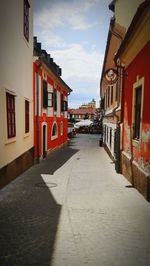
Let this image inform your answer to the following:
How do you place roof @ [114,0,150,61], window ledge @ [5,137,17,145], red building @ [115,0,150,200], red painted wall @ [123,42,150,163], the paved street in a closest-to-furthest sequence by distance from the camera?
1. the paved street
2. roof @ [114,0,150,61]
3. red building @ [115,0,150,200]
4. red painted wall @ [123,42,150,163]
5. window ledge @ [5,137,17,145]

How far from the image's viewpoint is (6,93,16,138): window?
841 centimetres

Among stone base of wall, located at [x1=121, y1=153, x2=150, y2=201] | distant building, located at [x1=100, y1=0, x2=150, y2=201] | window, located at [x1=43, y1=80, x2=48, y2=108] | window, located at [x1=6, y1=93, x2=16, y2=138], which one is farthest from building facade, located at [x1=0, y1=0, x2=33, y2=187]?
stone base of wall, located at [x1=121, y1=153, x2=150, y2=201]

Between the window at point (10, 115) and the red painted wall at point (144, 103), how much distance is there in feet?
14.6

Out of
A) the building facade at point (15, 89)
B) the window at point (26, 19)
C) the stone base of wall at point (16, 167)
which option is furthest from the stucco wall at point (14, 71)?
the window at point (26, 19)

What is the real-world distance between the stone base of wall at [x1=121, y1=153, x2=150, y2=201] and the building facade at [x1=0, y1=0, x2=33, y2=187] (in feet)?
14.4

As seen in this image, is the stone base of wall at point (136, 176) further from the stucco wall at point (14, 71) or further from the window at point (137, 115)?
the stucco wall at point (14, 71)

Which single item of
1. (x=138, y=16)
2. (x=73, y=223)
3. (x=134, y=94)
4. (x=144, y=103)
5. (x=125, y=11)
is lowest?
(x=73, y=223)

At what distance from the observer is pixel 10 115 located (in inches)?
341

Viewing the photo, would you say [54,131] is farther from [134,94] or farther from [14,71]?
[134,94]

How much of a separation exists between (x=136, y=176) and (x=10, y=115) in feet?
16.3

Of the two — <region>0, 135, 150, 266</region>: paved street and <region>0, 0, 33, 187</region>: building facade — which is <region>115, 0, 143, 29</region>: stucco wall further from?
<region>0, 135, 150, 266</region>: paved street

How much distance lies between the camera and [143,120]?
6957 mm

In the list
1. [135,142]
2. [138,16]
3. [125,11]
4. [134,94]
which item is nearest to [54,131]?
[125,11]

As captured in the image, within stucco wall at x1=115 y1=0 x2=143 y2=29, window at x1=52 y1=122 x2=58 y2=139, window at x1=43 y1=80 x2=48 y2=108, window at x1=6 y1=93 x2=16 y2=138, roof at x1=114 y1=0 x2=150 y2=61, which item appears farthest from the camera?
window at x1=52 y1=122 x2=58 y2=139
